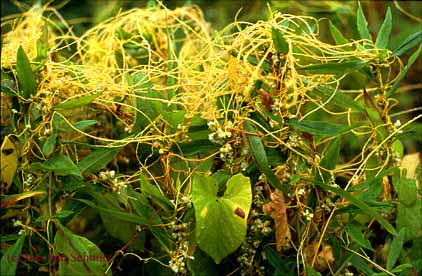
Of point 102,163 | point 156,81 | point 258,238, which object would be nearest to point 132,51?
point 156,81

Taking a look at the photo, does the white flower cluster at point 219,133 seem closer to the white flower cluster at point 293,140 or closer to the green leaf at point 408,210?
the white flower cluster at point 293,140

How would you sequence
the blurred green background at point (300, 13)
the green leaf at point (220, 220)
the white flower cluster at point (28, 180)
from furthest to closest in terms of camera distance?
the blurred green background at point (300, 13), the white flower cluster at point (28, 180), the green leaf at point (220, 220)

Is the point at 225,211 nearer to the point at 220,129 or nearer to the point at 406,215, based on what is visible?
the point at 220,129

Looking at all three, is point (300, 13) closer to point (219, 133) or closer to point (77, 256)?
point (219, 133)

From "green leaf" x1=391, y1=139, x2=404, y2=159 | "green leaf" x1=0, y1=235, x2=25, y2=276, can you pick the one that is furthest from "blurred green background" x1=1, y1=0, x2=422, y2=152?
"green leaf" x1=0, y1=235, x2=25, y2=276

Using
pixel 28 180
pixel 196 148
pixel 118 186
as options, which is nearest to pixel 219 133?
pixel 196 148

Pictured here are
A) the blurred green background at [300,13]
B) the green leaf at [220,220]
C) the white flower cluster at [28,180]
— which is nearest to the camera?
the green leaf at [220,220]

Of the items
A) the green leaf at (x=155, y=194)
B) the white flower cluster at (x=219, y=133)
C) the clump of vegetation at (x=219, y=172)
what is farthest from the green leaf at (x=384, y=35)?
the green leaf at (x=155, y=194)
